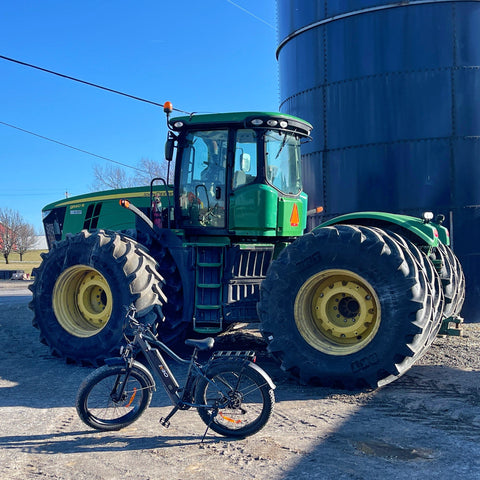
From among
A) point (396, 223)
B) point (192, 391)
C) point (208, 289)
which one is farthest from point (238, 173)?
point (192, 391)

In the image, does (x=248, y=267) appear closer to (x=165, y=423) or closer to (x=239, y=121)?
(x=239, y=121)

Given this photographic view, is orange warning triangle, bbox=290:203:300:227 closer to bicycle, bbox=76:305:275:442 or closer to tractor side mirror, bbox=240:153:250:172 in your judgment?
tractor side mirror, bbox=240:153:250:172

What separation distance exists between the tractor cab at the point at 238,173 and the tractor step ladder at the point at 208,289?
1.06 ft

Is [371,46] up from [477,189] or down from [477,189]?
up

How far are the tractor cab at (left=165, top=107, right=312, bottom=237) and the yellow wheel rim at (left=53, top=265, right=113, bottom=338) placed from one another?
1334mm

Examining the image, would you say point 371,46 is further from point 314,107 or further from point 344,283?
point 344,283

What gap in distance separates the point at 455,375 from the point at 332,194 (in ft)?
15.2

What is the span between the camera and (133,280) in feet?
19.9

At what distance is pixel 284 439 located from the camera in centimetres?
407

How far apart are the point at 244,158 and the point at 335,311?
2.28 metres

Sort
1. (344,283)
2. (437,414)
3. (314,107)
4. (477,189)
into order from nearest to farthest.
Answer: (437,414) → (344,283) → (477,189) → (314,107)

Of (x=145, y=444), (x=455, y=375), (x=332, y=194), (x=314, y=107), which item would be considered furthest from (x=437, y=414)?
(x=314, y=107)

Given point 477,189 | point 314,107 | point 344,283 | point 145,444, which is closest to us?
point 145,444

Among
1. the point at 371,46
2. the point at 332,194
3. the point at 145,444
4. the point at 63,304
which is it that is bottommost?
the point at 145,444
